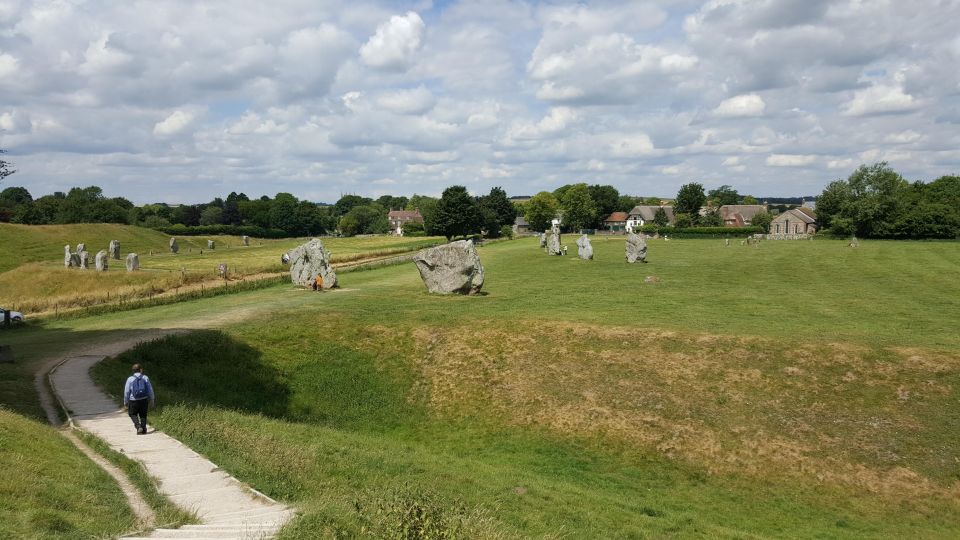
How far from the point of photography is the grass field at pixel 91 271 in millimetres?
51188

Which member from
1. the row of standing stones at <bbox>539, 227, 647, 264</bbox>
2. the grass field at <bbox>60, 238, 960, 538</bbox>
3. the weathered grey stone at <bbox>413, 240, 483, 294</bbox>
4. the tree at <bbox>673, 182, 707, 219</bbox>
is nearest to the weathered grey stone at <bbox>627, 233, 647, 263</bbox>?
the row of standing stones at <bbox>539, 227, 647, 264</bbox>

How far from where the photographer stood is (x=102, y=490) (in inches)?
527

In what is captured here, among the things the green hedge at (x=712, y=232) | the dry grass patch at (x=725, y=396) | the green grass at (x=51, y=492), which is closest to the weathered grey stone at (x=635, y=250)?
the dry grass patch at (x=725, y=396)

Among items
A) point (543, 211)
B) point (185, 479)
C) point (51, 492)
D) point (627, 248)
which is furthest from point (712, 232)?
point (51, 492)

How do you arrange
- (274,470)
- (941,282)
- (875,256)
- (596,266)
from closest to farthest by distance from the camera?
1. (274,470)
2. (941,282)
3. (596,266)
4. (875,256)

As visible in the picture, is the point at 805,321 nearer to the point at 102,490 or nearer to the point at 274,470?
the point at 274,470

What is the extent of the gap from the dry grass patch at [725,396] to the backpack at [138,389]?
39.7 feet

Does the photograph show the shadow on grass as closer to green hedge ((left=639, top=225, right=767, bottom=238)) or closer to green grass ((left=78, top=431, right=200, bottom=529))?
green grass ((left=78, top=431, right=200, bottom=529))

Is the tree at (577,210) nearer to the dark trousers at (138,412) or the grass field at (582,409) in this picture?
the grass field at (582,409)

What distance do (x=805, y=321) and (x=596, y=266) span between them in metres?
29.8

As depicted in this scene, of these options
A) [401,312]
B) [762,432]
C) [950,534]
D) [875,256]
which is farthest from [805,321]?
[875,256]

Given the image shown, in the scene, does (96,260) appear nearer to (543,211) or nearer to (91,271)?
(91,271)

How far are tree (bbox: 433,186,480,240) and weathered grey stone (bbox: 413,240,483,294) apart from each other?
84.1 metres

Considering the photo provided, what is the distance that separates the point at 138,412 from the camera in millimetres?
18141
